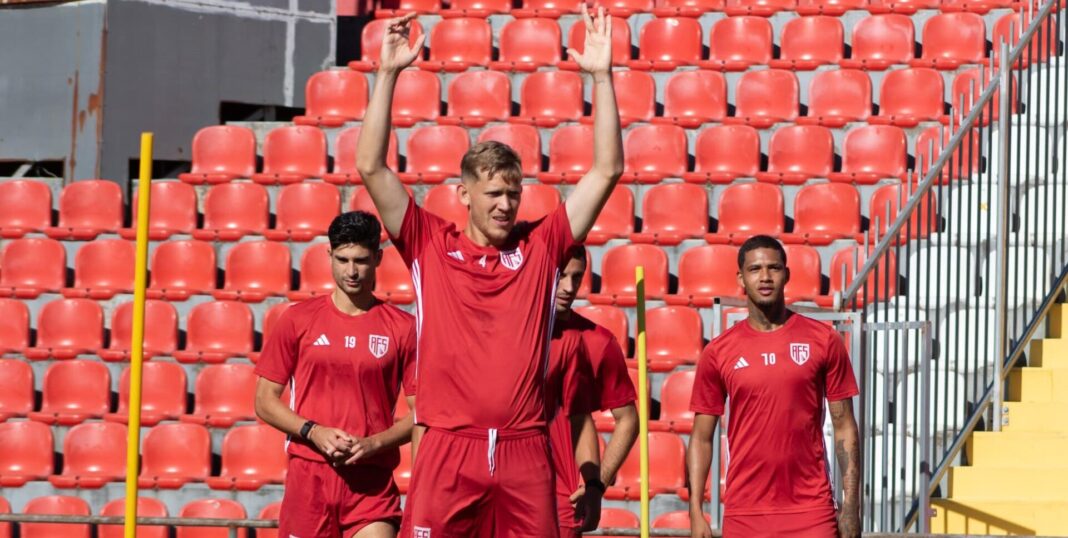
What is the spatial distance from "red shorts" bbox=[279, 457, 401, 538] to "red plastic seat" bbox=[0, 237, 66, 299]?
6.25m

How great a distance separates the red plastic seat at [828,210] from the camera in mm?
10938

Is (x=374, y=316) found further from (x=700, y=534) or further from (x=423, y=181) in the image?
(x=423, y=181)

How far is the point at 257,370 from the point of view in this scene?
20.7ft

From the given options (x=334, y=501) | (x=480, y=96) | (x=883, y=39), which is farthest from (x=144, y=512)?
(x=883, y=39)

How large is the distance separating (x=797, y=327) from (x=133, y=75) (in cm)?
834

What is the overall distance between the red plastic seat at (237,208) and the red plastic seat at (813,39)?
→ 4138mm

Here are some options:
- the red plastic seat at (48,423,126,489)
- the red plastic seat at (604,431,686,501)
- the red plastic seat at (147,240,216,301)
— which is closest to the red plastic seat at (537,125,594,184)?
the red plastic seat at (147,240,216,301)

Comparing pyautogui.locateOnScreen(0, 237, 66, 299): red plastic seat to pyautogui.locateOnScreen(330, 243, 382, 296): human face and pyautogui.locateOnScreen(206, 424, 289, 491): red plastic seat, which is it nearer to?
pyautogui.locateOnScreen(206, 424, 289, 491): red plastic seat

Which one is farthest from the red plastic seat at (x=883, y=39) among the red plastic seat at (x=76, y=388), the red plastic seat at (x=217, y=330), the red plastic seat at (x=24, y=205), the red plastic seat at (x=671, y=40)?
the red plastic seat at (x=24, y=205)

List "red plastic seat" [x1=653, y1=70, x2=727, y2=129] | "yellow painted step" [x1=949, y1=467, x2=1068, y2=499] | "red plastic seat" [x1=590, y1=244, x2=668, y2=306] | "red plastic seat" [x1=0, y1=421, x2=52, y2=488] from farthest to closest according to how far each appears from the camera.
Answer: "red plastic seat" [x1=653, y1=70, x2=727, y2=129] < "red plastic seat" [x1=590, y1=244, x2=668, y2=306] < "red plastic seat" [x1=0, y1=421, x2=52, y2=488] < "yellow painted step" [x1=949, y1=467, x2=1068, y2=499]

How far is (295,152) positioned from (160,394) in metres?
2.61

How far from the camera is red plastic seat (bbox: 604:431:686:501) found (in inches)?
360

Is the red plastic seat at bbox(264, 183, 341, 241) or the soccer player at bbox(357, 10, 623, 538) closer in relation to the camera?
the soccer player at bbox(357, 10, 623, 538)

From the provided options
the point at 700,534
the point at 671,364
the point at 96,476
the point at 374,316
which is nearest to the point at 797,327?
the point at 700,534
